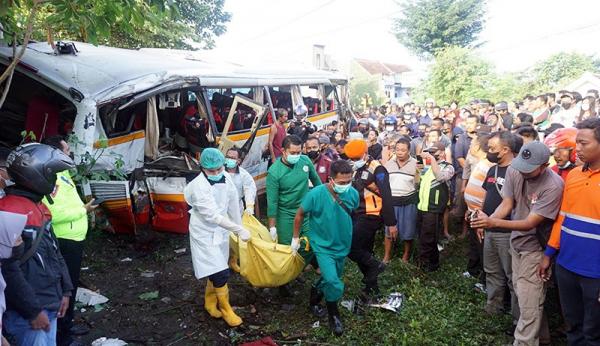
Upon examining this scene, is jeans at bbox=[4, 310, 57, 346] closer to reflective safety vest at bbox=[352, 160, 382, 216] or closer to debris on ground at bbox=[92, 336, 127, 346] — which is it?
debris on ground at bbox=[92, 336, 127, 346]

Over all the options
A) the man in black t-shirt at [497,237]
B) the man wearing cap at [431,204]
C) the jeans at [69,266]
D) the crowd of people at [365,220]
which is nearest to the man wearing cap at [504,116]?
the crowd of people at [365,220]

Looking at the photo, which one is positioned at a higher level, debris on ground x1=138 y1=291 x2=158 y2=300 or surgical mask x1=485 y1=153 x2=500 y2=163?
surgical mask x1=485 y1=153 x2=500 y2=163

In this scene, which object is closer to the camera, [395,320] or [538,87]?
[395,320]

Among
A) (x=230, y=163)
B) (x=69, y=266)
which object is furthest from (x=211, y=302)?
(x=230, y=163)

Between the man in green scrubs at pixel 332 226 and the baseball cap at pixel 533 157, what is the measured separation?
1.35m

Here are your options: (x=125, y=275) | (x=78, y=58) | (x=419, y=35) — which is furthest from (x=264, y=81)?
(x=419, y=35)

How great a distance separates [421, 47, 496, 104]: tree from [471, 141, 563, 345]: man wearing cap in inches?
682

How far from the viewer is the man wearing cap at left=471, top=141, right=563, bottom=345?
3.00m

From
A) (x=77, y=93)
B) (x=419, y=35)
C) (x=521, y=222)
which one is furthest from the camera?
(x=419, y=35)

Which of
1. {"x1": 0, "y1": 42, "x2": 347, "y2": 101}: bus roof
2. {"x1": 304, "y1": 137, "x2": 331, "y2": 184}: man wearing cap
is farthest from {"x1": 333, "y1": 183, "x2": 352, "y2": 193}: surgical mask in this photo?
{"x1": 0, "y1": 42, "x2": 347, "y2": 101}: bus roof

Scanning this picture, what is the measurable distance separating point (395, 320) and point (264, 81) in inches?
216

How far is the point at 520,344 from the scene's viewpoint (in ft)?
10.7

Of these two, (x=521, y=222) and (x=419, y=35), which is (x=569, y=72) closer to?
(x=419, y=35)

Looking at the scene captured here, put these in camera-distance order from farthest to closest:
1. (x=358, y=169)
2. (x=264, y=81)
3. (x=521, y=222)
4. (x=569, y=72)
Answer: (x=569, y=72) → (x=264, y=81) → (x=358, y=169) → (x=521, y=222)
